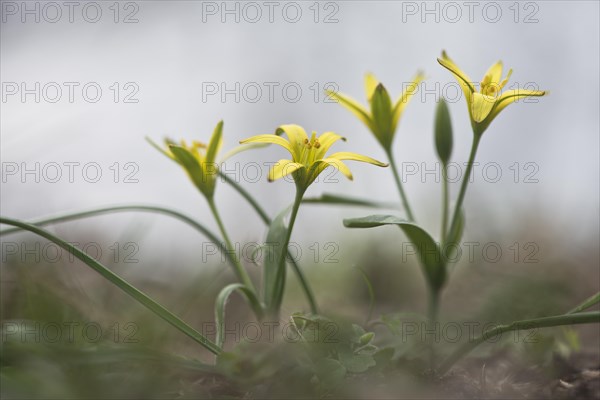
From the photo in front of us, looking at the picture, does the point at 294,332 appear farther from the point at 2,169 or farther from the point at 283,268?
the point at 2,169

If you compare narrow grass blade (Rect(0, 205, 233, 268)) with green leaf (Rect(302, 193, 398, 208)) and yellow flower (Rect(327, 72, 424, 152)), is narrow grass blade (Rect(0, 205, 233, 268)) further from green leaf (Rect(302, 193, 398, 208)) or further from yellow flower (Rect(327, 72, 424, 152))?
yellow flower (Rect(327, 72, 424, 152))

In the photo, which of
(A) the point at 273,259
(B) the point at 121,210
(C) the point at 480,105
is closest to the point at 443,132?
(C) the point at 480,105

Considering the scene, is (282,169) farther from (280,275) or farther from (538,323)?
(538,323)

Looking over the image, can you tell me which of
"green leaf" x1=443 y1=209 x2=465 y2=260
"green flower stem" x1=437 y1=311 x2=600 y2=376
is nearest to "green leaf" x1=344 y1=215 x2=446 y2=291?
"green leaf" x1=443 y1=209 x2=465 y2=260

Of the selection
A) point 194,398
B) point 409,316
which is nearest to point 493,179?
point 409,316

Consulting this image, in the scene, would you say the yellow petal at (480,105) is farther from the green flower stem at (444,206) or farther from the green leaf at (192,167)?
the green leaf at (192,167)
